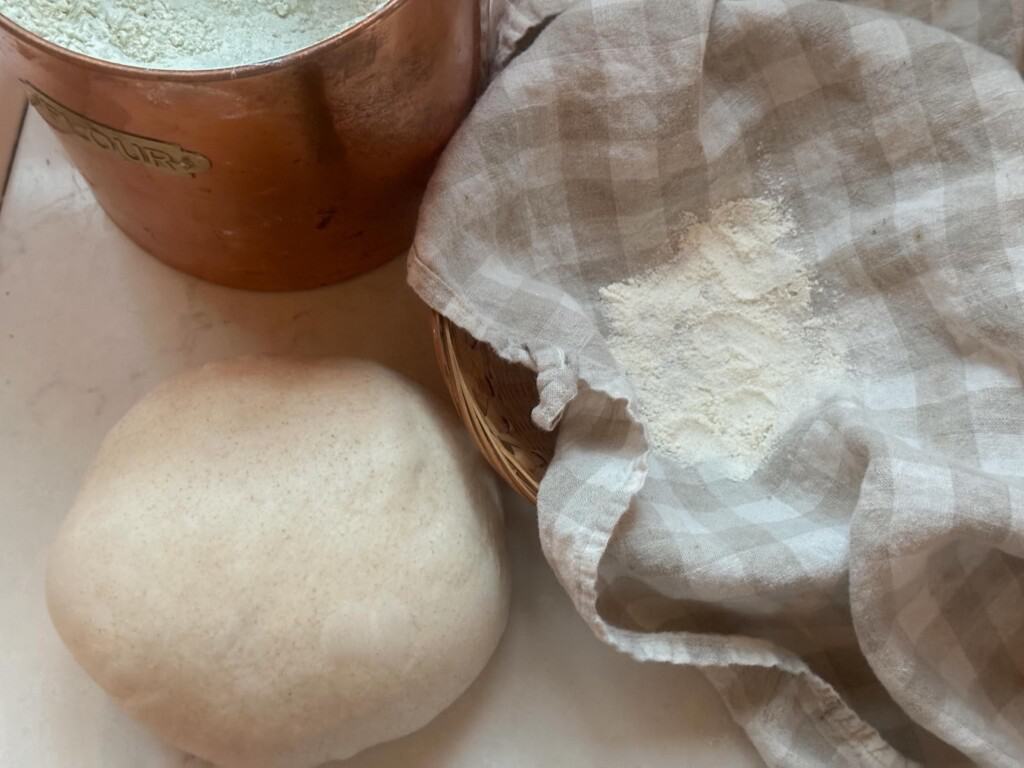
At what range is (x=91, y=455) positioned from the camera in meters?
0.70

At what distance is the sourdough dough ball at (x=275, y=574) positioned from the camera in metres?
0.55

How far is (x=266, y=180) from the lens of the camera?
1.84 feet

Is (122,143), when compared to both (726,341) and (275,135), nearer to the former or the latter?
(275,135)

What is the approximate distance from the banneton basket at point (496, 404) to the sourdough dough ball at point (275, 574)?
0.11 ft

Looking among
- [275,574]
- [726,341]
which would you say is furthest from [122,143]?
[726,341]

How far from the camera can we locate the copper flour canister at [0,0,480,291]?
48 cm

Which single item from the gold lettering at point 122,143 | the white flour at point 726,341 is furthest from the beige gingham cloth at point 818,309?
the gold lettering at point 122,143

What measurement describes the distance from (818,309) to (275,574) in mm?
398

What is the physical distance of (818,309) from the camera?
0.69 m

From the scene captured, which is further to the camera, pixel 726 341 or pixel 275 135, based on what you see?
pixel 726 341

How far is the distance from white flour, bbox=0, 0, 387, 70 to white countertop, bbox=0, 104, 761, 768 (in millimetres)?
231

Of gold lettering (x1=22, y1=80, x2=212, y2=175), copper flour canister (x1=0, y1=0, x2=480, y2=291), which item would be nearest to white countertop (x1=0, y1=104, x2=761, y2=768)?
copper flour canister (x1=0, y1=0, x2=480, y2=291)

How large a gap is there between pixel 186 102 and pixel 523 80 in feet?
0.74

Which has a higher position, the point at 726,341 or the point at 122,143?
the point at 122,143
